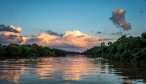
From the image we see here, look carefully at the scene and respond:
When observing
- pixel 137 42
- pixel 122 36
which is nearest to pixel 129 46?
pixel 137 42

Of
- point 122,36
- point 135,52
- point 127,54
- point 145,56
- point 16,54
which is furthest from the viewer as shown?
point 16,54

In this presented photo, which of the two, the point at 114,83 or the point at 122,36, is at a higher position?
the point at 122,36

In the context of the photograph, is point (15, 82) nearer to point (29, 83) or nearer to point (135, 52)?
point (29, 83)

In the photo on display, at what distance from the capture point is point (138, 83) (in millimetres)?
32906

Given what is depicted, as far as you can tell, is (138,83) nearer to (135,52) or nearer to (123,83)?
(123,83)

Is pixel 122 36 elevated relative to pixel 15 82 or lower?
elevated

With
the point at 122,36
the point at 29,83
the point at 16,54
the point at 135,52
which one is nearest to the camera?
the point at 29,83

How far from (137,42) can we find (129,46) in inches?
150

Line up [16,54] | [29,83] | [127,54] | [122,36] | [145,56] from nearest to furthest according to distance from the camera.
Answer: [29,83], [145,56], [127,54], [122,36], [16,54]

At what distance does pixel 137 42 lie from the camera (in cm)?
11194

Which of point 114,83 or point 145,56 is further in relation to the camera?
point 145,56

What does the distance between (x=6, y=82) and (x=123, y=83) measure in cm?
1138

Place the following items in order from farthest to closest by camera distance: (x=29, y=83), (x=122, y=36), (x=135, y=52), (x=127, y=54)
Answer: (x=122, y=36)
(x=127, y=54)
(x=135, y=52)
(x=29, y=83)

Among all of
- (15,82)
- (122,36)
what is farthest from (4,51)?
(15,82)
